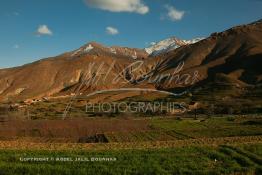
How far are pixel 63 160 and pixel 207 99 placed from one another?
6659 inches

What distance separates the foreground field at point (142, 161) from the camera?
57.1ft

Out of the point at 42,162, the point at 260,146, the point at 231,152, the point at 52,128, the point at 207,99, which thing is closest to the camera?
the point at 42,162

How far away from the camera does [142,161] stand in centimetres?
1925

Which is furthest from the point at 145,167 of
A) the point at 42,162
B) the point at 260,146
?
the point at 260,146

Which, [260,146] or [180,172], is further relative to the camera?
[260,146]

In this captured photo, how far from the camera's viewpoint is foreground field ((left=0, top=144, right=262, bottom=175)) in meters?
17.4

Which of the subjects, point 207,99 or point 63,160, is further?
point 207,99

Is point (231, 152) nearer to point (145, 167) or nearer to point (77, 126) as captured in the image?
point (145, 167)

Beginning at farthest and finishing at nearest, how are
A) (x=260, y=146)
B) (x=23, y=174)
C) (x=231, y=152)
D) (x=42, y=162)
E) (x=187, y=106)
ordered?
(x=187, y=106) < (x=260, y=146) < (x=231, y=152) < (x=42, y=162) < (x=23, y=174)

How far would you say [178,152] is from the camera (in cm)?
2162

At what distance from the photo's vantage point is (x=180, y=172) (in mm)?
17234

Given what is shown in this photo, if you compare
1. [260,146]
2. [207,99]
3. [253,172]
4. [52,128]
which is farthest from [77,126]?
[207,99]

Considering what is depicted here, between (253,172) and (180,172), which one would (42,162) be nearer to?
(180,172)

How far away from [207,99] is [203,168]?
555 ft
